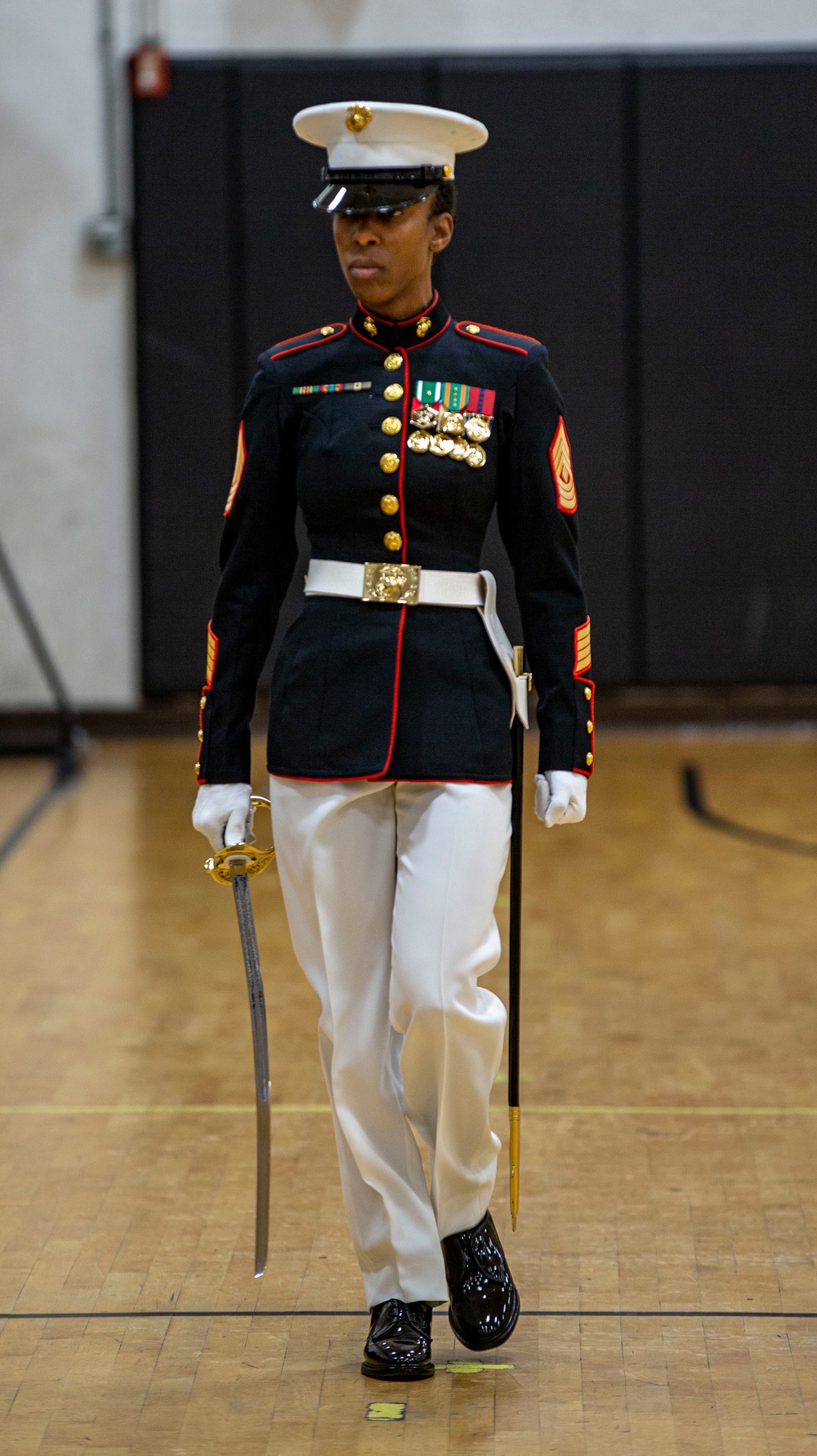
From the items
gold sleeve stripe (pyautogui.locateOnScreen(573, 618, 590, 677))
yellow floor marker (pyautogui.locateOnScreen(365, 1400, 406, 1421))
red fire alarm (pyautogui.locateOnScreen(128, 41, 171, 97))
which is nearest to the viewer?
yellow floor marker (pyautogui.locateOnScreen(365, 1400, 406, 1421))

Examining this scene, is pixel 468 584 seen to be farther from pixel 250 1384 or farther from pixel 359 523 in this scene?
pixel 250 1384

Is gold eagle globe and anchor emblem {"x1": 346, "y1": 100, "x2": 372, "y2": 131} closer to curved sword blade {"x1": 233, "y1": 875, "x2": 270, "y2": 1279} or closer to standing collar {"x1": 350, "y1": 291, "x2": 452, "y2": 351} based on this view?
standing collar {"x1": 350, "y1": 291, "x2": 452, "y2": 351}

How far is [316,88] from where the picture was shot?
7.33 m

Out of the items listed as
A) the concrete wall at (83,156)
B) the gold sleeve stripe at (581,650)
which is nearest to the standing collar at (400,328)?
the gold sleeve stripe at (581,650)

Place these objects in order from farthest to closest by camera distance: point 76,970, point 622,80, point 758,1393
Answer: point 622,80
point 76,970
point 758,1393

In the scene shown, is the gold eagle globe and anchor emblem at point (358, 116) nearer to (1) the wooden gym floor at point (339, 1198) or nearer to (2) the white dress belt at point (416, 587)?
(2) the white dress belt at point (416, 587)

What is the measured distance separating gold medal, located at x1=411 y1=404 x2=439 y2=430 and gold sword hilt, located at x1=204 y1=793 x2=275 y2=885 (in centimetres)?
48

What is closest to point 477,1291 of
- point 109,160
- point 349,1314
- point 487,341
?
point 349,1314

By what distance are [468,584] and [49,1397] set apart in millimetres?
1062

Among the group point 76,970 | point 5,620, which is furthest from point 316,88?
point 76,970

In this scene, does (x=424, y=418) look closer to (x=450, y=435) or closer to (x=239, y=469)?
(x=450, y=435)

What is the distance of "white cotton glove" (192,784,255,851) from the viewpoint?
226cm

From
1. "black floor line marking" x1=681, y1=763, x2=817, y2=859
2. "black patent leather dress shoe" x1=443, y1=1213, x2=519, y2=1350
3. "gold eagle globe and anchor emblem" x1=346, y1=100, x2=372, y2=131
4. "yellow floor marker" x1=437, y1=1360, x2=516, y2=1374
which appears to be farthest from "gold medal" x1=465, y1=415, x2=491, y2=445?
"black floor line marking" x1=681, y1=763, x2=817, y2=859

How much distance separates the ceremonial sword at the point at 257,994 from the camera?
7.41ft
